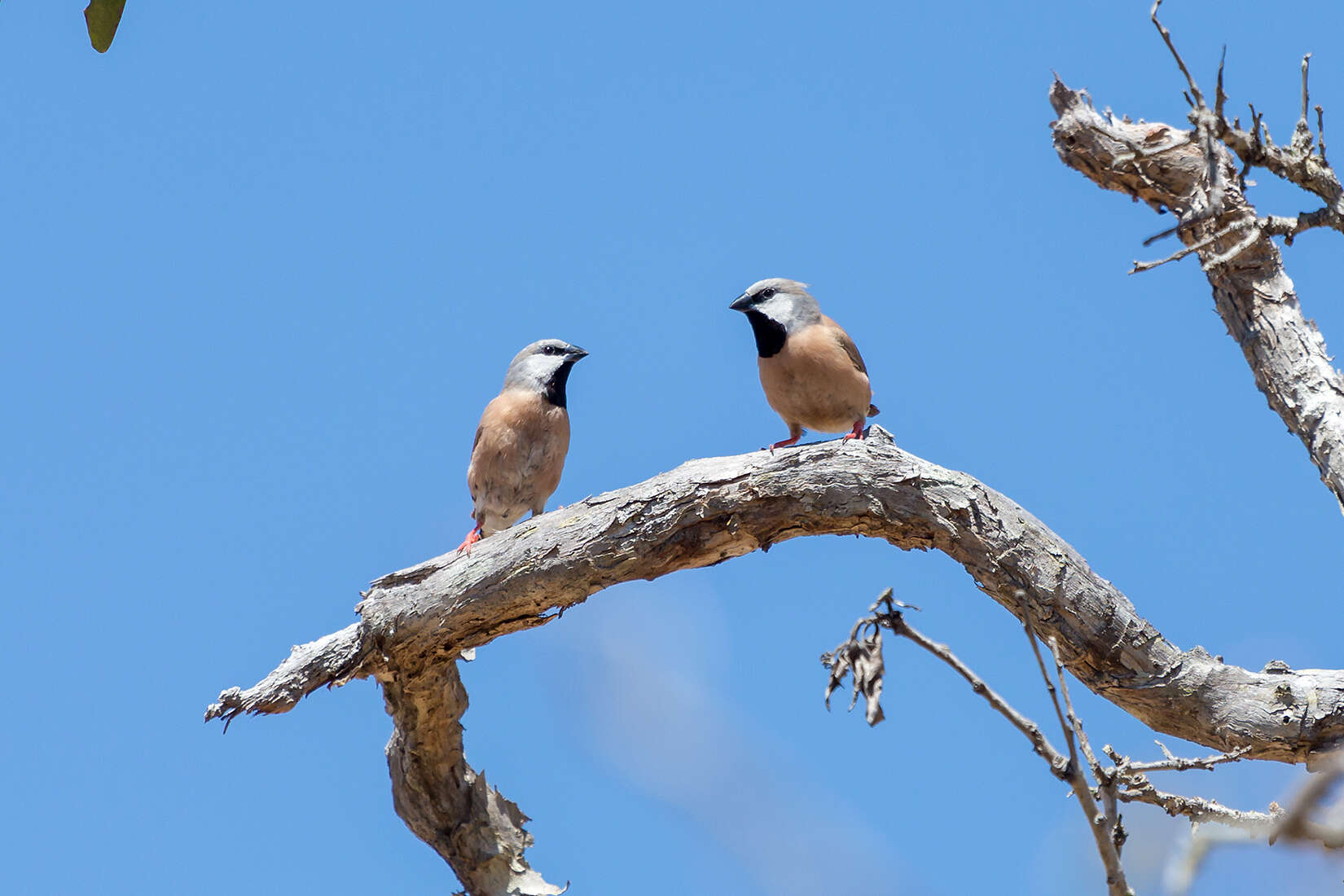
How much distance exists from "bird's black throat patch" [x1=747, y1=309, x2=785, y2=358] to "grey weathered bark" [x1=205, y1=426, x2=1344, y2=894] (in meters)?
1.79

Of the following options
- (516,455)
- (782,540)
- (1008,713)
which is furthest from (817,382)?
(1008,713)

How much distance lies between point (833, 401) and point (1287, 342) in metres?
2.53

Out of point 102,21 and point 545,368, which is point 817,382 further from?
point 102,21

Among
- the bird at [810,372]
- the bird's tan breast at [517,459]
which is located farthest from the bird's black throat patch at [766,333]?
the bird's tan breast at [517,459]

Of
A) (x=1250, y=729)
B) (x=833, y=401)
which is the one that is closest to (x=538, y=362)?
(x=833, y=401)

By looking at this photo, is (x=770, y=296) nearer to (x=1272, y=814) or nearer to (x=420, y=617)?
(x=420, y=617)

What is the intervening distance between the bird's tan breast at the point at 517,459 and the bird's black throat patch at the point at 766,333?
5.06ft

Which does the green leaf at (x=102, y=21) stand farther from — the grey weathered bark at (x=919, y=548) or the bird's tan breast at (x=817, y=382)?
the bird's tan breast at (x=817, y=382)

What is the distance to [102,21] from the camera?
9.97 ft

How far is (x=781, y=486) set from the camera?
5555 millimetres

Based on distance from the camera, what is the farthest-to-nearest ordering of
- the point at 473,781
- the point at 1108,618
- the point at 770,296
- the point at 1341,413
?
the point at 770,296
the point at 473,781
the point at 1341,413
the point at 1108,618

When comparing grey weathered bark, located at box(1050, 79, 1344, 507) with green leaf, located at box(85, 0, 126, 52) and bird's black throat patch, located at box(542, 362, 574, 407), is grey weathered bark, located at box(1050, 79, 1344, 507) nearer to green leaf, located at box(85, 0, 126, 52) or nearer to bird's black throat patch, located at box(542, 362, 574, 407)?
bird's black throat patch, located at box(542, 362, 574, 407)

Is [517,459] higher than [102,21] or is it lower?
higher

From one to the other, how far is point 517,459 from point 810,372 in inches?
86.8
